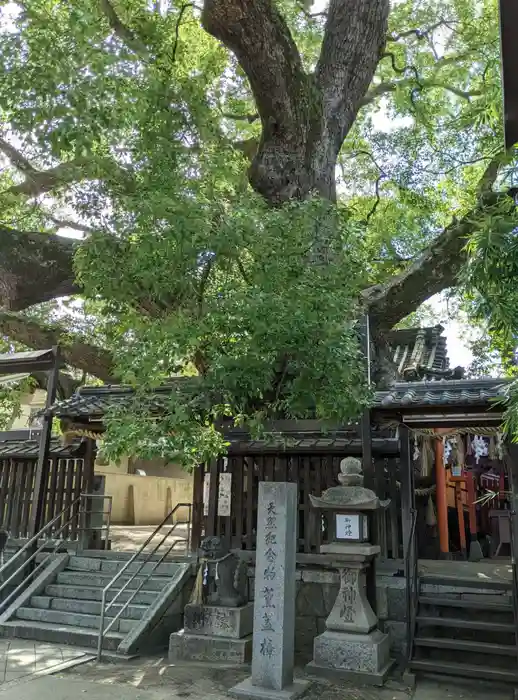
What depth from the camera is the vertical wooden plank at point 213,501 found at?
1008cm

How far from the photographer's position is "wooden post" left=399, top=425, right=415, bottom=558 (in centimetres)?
870

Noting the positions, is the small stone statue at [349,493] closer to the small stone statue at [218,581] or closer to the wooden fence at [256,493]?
the wooden fence at [256,493]

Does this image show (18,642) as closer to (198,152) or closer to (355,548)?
(355,548)

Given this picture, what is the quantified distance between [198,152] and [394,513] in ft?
21.0

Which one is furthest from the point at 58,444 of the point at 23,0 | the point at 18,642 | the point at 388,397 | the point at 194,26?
the point at 194,26

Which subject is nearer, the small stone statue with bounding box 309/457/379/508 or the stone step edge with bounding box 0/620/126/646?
the small stone statue with bounding box 309/457/379/508

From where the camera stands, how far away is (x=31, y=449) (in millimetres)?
12383

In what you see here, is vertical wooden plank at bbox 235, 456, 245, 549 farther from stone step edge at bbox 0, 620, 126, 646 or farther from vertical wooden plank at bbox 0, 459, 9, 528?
vertical wooden plank at bbox 0, 459, 9, 528

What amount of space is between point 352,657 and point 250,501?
315cm

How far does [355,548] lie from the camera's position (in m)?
8.15

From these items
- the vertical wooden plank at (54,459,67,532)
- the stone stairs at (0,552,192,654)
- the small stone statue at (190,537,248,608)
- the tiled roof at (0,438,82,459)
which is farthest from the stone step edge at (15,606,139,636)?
the tiled roof at (0,438,82,459)

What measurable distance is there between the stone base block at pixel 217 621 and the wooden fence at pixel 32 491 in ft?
12.9

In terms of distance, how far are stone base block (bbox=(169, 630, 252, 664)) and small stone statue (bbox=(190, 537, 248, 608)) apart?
1.57 ft

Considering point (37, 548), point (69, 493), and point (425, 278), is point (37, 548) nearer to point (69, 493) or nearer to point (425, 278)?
point (69, 493)
